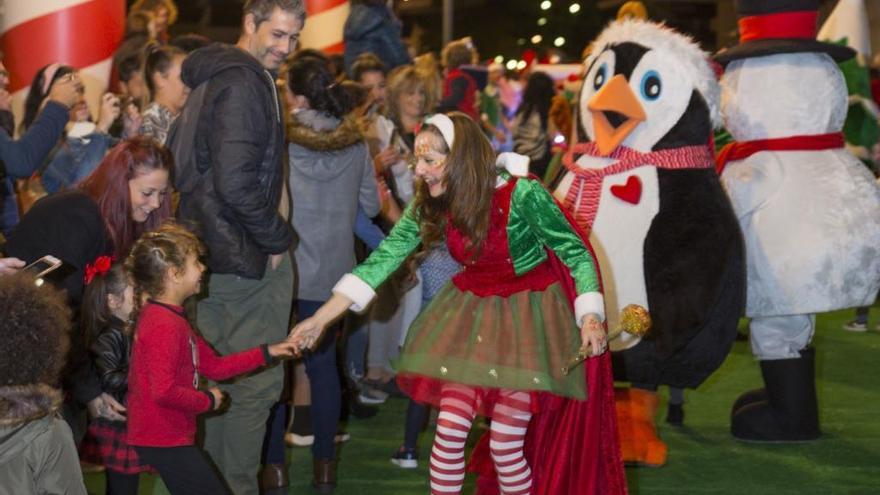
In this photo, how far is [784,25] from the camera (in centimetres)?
571

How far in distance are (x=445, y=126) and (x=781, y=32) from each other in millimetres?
2227

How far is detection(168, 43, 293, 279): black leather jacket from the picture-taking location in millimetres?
4133

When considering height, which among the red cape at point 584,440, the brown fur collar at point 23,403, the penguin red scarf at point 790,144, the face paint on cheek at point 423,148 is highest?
the face paint on cheek at point 423,148

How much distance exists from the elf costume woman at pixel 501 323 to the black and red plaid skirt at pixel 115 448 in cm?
66

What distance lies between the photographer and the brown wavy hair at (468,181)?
4.11m

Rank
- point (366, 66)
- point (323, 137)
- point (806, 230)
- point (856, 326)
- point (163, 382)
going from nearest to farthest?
point (163, 382), point (323, 137), point (806, 230), point (366, 66), point (856, 326)

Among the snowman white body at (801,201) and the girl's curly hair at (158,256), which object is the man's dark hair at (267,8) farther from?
the snowman white body at (801,201)

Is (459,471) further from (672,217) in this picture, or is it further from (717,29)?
(717,29)

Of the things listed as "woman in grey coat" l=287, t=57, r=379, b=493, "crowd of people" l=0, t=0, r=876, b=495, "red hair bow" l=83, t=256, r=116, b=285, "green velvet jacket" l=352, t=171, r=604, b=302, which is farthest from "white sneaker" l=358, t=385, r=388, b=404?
"red hair bow" l=83, t=256, r=116, b=285

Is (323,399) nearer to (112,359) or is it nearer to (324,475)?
(324,475)

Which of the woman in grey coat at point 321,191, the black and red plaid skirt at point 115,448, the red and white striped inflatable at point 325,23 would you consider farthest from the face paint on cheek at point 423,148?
the red and white striped inflatable at point 325,23

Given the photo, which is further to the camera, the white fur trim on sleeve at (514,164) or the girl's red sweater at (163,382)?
the white fur trim on sleeve at (514,164)

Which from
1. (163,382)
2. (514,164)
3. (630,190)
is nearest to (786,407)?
(630,190)

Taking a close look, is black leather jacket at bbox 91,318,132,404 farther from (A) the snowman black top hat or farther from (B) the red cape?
(A) the snowman black top hat
